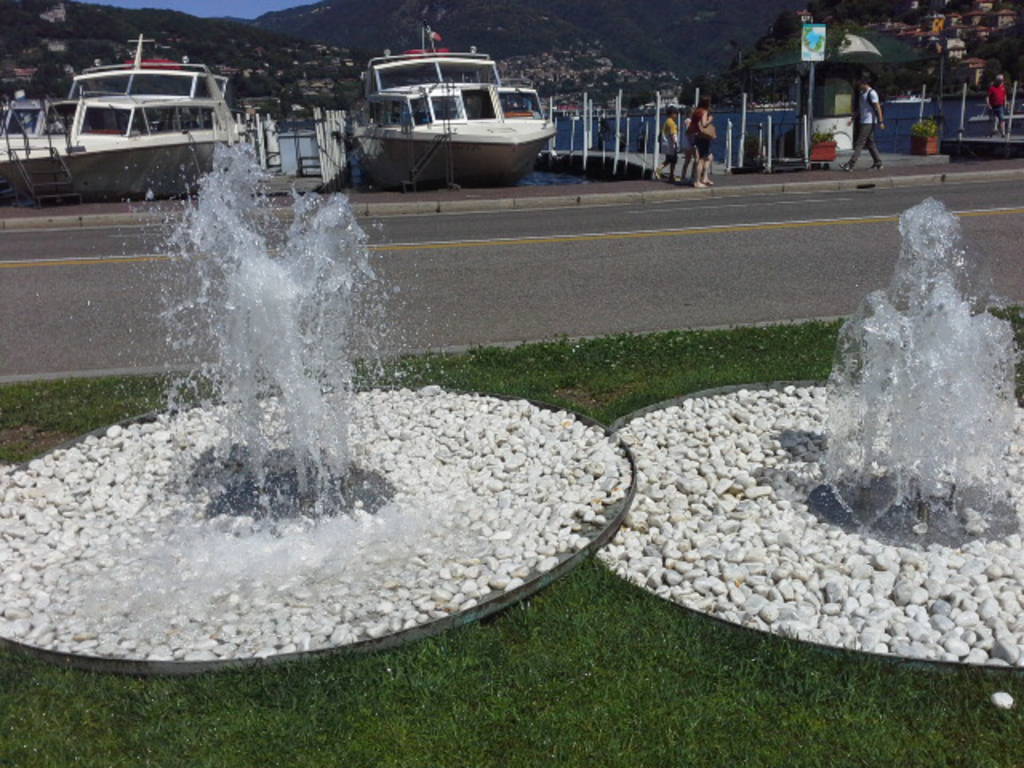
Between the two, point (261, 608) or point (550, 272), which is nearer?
point (261, 608)

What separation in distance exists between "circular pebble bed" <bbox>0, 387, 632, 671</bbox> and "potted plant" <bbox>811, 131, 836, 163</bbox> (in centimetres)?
1956

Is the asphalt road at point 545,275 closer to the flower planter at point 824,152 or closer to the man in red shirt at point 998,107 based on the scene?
the flower planter at point 824,152

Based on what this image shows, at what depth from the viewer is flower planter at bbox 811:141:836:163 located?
23578 millimetres

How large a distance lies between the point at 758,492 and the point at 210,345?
15.5 feet

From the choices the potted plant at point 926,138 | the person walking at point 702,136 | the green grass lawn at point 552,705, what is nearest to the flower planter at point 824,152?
the potted plant at point 926,138

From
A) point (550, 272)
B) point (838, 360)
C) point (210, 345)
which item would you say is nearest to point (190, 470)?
point (210, 345)

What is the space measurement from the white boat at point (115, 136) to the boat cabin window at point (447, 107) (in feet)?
18.0

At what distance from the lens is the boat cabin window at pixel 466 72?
26.7 m

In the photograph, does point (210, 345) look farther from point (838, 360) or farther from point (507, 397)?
point (838, 360)

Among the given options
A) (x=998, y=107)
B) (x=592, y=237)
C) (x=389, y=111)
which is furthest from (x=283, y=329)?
(x=998, y=107)

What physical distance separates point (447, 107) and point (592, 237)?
13.0 meters

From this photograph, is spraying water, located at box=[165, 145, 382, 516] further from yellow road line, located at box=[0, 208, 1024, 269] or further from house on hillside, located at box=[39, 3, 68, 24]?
house on hillside, located at box=[39, 3, 68, 24]

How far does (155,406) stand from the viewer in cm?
656

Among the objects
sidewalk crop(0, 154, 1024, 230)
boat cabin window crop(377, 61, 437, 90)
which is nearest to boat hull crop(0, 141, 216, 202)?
sidewalk crop(0, 154, 1024, 230)
